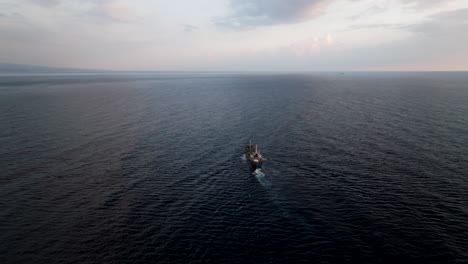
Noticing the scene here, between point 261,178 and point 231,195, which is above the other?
point 261,178

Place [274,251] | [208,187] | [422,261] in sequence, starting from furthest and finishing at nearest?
[208,187] → [274,251] → [422,261]

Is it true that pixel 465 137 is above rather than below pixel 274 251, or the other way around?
above

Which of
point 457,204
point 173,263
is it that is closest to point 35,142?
point 173,263

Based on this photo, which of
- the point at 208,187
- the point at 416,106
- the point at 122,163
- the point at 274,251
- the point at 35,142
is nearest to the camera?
the point at 274,251

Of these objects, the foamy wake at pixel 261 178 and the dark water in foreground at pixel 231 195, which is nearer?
the dark water in foreground at pixel 231 195

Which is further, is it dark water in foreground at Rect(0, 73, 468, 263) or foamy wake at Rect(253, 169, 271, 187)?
foamy wake at Rect(253, 169, 271, 187)

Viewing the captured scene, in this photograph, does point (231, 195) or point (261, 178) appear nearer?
point (231, 195)

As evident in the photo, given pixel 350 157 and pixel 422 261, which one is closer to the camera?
pixel 422 261

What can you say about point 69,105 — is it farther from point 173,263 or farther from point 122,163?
point 173,263
